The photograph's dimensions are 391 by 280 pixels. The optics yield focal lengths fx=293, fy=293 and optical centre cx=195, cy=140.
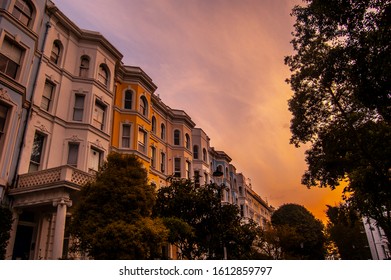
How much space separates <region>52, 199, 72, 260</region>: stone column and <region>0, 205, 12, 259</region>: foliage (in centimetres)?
173

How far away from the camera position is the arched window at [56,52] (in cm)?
1669

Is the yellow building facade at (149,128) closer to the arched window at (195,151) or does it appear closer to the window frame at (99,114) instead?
the window frame at (99,114)

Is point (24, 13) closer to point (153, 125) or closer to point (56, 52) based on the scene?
point (56, 52)

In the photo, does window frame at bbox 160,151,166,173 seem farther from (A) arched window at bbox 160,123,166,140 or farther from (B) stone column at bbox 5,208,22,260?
(B) stone column at bbox 5,208,22,260

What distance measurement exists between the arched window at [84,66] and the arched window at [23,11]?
13.2 ft

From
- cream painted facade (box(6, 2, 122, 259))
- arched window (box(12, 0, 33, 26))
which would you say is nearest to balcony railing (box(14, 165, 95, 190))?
cream painted facade (box(6, 2, 122, 259))

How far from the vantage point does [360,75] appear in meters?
11.4

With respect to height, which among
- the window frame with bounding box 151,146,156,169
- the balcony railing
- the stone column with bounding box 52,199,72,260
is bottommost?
the stone column with bounding box 52,199,72,260

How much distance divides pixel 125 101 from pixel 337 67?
14445 millimetres

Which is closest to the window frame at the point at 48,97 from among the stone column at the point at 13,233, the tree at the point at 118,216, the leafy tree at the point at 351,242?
the stone column at the point at 13,233

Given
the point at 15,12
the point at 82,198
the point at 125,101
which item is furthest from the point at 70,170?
the point at 125,101

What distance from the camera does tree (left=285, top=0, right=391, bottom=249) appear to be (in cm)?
1030

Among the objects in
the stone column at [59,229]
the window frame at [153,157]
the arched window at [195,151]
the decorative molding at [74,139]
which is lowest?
the stone column at [59,229]

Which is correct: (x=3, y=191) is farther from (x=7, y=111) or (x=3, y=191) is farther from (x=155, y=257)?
(x=155, y=257)
